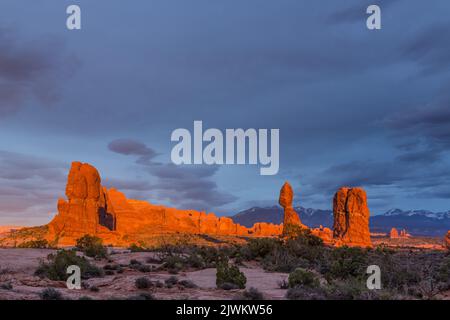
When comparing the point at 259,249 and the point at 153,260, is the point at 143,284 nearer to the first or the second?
the point at 153,260

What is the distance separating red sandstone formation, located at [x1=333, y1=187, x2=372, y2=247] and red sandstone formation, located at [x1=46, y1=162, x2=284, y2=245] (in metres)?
45.1

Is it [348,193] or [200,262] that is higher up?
[348,193]

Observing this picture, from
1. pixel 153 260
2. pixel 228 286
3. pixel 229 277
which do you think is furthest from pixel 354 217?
pixel 228 286

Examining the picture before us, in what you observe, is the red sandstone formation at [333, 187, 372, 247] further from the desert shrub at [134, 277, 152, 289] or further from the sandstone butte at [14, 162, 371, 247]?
the desert shrub at [134, 277, 152, 289]

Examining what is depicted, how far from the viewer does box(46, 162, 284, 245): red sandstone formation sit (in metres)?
88.1

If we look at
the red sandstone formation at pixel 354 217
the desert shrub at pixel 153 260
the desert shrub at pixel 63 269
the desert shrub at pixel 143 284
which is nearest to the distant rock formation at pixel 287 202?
the red sandstone formation at pixel 354 217

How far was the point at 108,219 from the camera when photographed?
117375 millimetres

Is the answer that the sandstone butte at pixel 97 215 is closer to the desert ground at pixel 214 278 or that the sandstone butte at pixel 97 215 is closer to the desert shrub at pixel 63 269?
the desert ground at pixel 214 278

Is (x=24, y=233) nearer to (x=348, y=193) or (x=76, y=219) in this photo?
→ (x=76, y=219)

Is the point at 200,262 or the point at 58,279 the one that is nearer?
the point at 58,279

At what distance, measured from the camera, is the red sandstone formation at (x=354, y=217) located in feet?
279

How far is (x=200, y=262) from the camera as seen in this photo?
23828 mm

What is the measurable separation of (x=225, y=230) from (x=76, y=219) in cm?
7265
